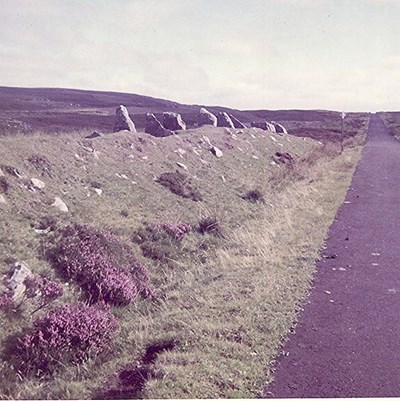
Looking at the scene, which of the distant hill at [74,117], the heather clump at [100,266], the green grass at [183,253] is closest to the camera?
the green grass at [183,253]

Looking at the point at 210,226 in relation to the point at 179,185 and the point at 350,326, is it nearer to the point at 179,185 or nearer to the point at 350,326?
the point at 179,185

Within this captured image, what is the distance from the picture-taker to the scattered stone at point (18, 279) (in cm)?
768

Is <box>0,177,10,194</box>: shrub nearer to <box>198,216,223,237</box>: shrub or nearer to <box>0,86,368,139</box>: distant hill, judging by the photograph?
<box>198,216,223,237</box>: shrub

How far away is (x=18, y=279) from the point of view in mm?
7992

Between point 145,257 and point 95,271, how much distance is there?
2.28m

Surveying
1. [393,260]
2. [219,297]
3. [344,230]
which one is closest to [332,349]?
[219,297]

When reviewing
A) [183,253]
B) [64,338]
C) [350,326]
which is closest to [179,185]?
[183,253]

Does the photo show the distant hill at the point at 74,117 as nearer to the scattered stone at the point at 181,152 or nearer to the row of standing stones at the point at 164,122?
the row of standing stones at the point at 164,122

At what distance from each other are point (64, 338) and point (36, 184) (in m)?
6.21

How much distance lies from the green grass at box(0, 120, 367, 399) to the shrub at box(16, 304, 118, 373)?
0.25m

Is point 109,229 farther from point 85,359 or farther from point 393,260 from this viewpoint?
point 393,260

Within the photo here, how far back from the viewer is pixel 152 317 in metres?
8.50

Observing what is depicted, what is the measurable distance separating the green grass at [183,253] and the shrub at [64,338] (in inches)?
10.0

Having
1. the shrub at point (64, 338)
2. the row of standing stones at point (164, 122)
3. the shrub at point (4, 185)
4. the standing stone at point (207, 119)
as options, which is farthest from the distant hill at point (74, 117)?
the shrub at point (64, 338)
